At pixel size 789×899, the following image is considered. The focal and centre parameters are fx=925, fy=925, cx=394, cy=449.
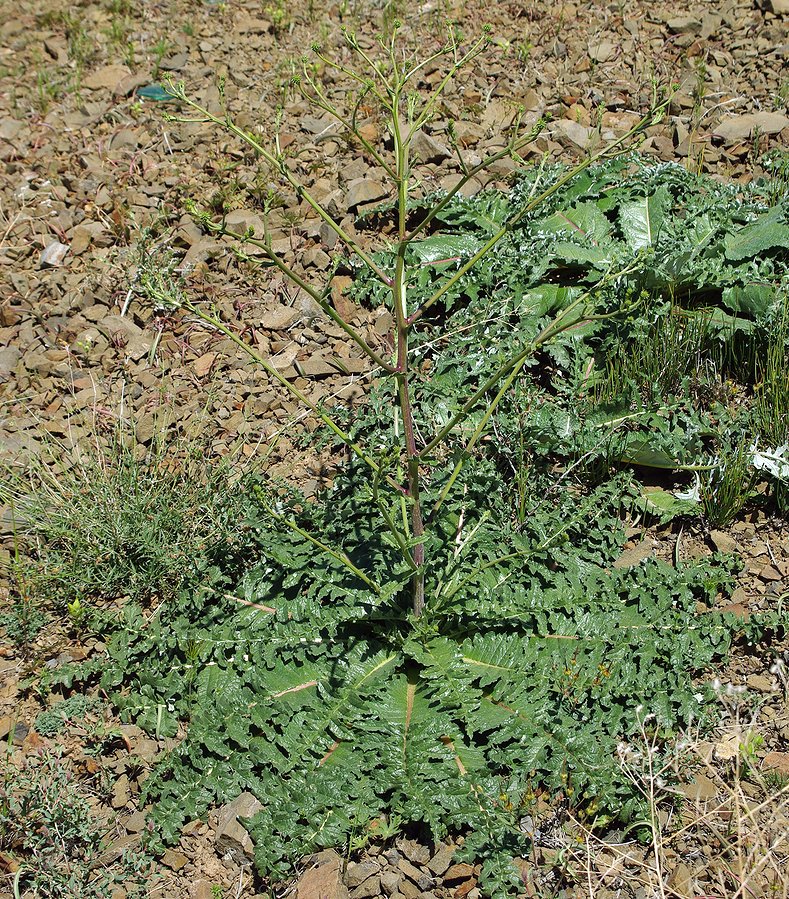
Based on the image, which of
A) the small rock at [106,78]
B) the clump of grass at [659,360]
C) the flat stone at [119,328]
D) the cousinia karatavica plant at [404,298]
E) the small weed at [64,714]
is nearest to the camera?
the cousinia karatavica plant at [404,298]

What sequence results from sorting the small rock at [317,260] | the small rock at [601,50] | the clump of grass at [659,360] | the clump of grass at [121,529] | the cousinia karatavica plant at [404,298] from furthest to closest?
the small rock at [601,50]
the small rock at [317,260]
the clump of grass at [659,360]
the clump of grass at [121,529]
the cousinia karatavica plant at [404,298]

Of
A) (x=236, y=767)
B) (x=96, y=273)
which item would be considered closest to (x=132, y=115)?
(x=96, y=273)

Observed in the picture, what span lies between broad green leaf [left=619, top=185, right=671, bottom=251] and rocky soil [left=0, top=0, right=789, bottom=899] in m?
0.38

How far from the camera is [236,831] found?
2.73 meters

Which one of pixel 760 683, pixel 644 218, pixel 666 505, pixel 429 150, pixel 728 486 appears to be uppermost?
pixel 429 150

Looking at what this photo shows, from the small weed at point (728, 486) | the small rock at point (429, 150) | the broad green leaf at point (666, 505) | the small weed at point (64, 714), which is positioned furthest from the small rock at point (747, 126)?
the small weed at point (64, 714)

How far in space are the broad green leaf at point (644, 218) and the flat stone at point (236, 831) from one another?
108 inches

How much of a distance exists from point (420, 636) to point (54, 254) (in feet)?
9.04

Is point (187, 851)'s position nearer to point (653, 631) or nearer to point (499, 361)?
point (653, 631)

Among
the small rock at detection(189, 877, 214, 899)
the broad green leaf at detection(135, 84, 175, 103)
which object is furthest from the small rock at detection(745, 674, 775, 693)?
the broad green leaf at detection(135, 84, 175, 103)

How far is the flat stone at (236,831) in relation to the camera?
2.71m

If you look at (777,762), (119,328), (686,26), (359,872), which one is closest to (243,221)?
(119,328)

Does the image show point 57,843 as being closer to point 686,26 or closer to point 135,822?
point 135,822

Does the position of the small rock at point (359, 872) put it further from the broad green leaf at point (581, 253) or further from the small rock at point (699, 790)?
the broad green leaf at point (581, 253)
